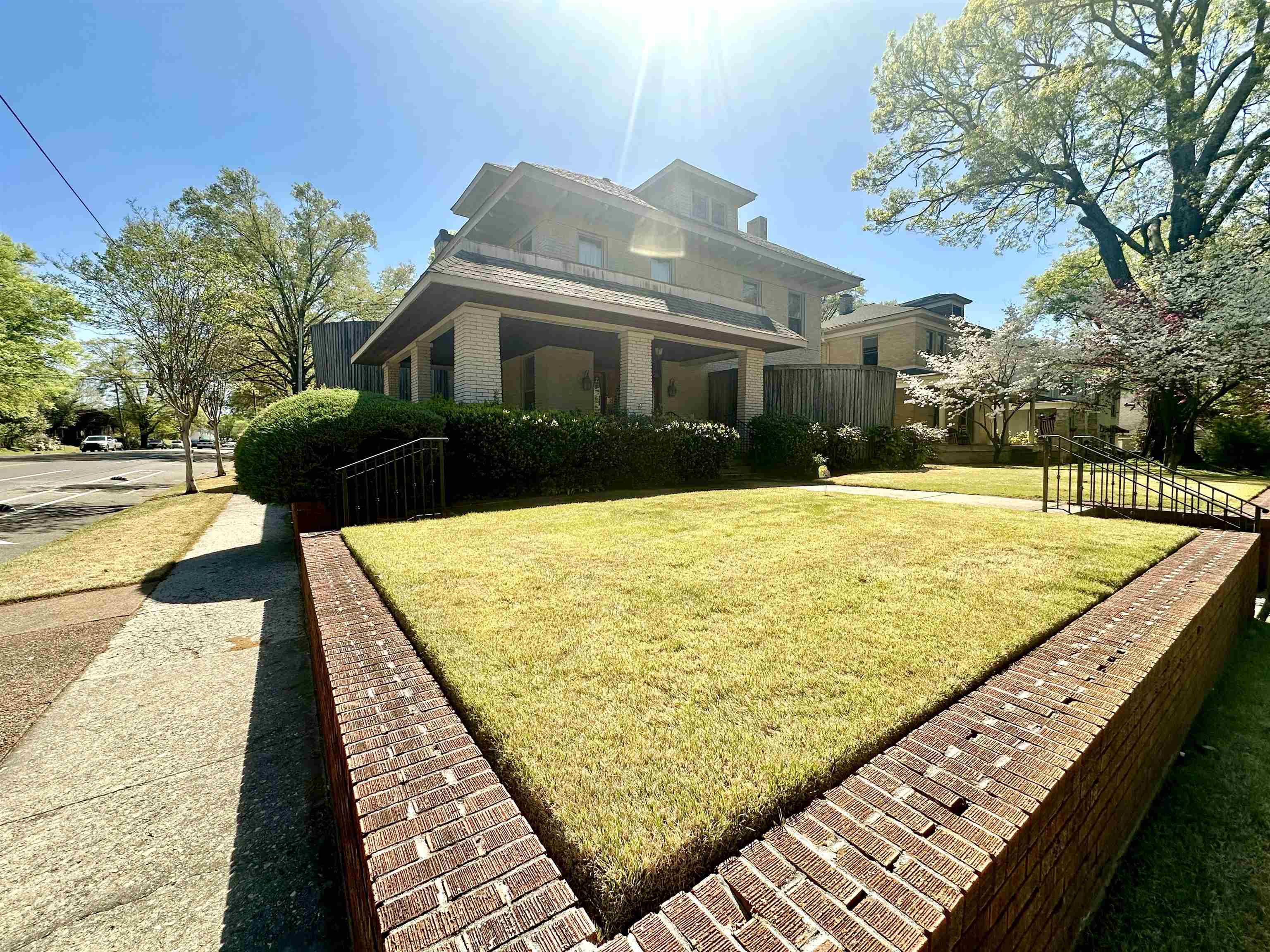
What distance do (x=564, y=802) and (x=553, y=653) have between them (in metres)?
1.04

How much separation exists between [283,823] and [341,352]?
54.2 ft

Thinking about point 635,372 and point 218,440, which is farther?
point 218,440

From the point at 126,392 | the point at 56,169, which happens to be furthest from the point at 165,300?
the point at 126,392

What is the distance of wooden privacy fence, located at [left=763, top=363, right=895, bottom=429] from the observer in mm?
15219

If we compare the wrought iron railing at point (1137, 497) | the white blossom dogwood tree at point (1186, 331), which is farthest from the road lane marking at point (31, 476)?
the white blossom dogwood tree at point (1186, 331)

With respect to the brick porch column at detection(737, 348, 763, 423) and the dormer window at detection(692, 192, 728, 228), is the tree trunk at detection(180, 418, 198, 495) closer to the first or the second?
the brick porch column at detection(737, 348, 763, 423)

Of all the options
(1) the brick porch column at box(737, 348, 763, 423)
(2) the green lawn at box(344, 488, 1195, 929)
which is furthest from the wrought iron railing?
(1) the brick porch column at box(737, 348, 763, 423)

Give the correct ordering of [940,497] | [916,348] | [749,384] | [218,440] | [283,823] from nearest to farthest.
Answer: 1. [283,823]
2. [940,497]
3. [749,384]
4. [218,440]
5. [916,348]

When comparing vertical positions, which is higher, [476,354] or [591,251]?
[591,251]

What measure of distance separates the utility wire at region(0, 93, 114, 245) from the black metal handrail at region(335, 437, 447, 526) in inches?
274

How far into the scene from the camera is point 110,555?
265 inches

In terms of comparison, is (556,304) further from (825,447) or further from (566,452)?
(825,447)

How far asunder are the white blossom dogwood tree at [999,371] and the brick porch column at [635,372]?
1486 cm

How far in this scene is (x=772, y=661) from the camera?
7.73ft
